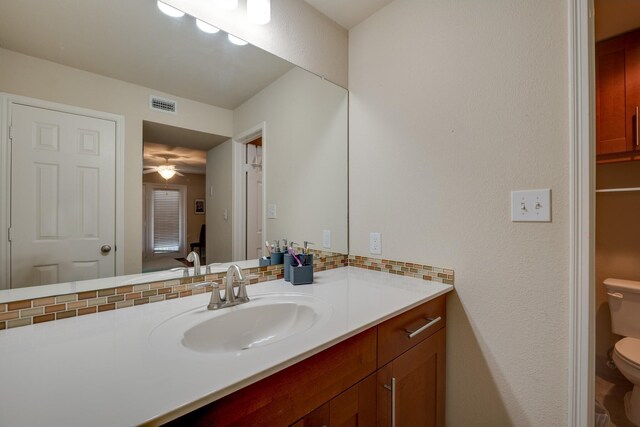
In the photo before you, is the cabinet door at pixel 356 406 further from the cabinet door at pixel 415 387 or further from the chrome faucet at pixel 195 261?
the chrome faucet at pixel 195 261

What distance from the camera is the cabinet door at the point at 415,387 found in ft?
2.80

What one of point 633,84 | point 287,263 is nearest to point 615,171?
point 633,84

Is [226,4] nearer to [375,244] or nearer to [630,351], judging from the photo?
[375,244]

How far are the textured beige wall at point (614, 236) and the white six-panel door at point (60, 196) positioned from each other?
8.72ft

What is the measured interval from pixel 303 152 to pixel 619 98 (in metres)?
1.77

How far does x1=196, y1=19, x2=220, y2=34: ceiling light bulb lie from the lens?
107 centimetres

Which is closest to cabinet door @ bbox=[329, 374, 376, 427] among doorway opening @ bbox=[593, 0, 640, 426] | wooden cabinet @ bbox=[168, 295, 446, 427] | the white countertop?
wooden cabinet @ bbox=[168, 295, 446, 427]

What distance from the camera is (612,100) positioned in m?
1.48

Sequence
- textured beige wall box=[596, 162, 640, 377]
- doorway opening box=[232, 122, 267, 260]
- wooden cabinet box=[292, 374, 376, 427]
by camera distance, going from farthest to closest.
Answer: textured beige wall box=[596, 162, 640, 377], doorway opening box=[232, 122, 267, 260], wooden cabinet box=[292, 374, 376, 427]

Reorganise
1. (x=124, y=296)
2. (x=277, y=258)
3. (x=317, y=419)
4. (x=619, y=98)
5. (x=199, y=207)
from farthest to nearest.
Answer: (x=619, y=98)
(x=277, y=258)
(x=199, y=207)
(x=124, y=296)
(x=317, y=419)

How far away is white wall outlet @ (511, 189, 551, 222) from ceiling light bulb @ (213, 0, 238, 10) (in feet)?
4.46

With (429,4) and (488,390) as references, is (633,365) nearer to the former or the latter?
(488,390)

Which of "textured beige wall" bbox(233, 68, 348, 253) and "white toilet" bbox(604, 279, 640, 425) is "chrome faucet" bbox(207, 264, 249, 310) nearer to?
"textured beige wall" bbox(233, 68, 348, 253)

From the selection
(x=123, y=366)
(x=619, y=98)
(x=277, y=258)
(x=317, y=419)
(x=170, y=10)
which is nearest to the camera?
(x=123, y=366)
